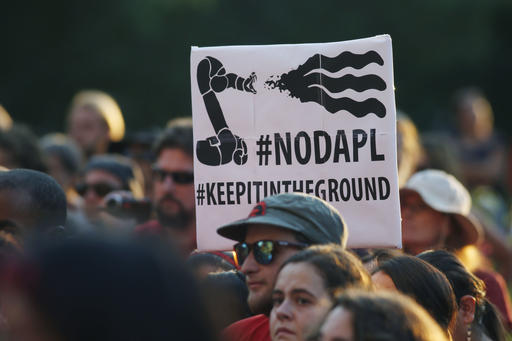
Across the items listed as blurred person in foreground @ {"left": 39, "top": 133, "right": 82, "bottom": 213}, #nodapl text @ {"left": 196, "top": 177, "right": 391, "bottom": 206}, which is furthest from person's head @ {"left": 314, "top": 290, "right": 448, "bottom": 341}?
blurred person in foreground @ {"left": 39, "top": 133, "right": 82, "bottom": 213}

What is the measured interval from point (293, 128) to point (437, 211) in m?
1.78

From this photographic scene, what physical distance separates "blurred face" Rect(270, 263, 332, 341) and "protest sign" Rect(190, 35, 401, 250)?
3.72 ft

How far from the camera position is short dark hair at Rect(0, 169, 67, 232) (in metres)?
4.06

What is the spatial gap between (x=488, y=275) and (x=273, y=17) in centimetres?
1191

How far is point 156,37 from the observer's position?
16500 mm

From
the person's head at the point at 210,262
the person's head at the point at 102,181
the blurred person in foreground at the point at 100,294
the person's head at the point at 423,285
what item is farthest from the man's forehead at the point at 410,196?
the blurred person in foreground at the point at 100,294

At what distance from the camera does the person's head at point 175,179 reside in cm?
586

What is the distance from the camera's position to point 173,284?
1.71 meters

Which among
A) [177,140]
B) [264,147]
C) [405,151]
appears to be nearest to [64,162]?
[177,140]

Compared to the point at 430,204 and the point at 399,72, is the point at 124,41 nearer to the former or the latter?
the point at 399,72

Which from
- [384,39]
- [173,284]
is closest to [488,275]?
[384,39]

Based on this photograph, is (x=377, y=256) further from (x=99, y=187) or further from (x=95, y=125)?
(x=95, y=125)

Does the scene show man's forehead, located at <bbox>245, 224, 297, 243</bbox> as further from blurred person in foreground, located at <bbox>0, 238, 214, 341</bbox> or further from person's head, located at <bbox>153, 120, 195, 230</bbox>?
person's head, located at <bbox>153, 120, 195, 230</bbox>

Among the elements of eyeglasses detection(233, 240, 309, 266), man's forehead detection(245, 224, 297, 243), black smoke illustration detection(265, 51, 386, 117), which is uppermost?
black smoke illustration detection(265, 51, 386, 117)
